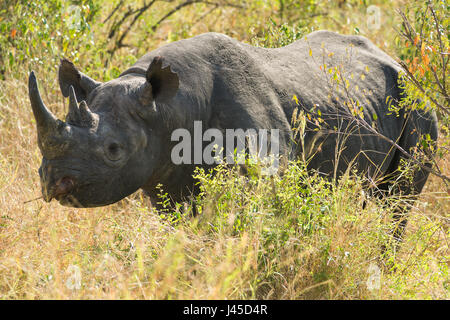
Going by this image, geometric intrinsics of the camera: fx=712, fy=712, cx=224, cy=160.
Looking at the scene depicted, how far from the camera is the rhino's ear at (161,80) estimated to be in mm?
4324

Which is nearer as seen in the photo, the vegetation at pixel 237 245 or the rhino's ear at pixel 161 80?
the vegetation at pixel 237 245

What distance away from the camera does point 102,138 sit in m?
4.09

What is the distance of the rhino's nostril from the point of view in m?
3.91

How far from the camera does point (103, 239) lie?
4.70 m

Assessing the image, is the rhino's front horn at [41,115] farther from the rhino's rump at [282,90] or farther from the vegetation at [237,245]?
the rhino's rump at [282,90]

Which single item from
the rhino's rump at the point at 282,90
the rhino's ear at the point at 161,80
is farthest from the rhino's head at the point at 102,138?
the rhino's rump at the point at 282,90

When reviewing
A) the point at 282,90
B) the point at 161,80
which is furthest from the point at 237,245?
the point at 282,90

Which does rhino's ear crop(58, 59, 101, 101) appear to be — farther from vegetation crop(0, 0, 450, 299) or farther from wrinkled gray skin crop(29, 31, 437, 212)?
vegetation crop(0, 0, 450, 299)

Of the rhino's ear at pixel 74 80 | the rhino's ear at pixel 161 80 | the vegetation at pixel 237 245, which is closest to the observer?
the vegetation at pixel 237 245

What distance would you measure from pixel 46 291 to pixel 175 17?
667 centimetres

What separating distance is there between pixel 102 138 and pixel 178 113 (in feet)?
2.06

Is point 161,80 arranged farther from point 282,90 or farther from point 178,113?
point 282,90
